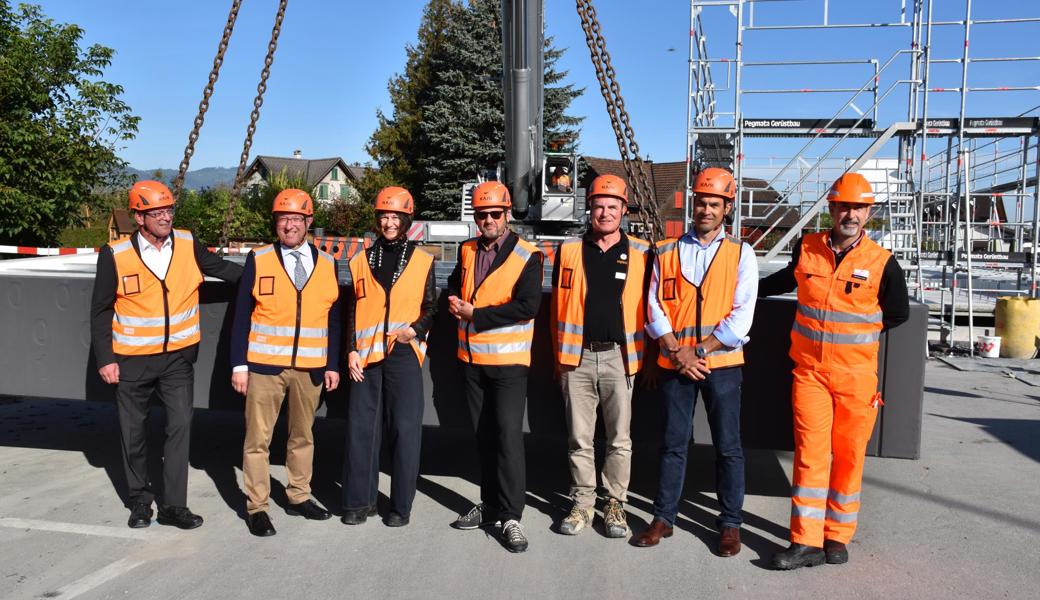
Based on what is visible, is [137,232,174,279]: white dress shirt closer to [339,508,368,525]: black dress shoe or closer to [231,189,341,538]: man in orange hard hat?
[231,189,341,538]: man in orange hard hat

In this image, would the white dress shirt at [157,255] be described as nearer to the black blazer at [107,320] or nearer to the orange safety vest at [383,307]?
the black blazer at [107,320]

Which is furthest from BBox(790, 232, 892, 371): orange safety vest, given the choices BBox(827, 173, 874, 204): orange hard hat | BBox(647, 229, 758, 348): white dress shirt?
BBox(647, 229, 758, 348): white dress shirt

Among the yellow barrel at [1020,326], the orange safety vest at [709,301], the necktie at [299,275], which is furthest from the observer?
the yellow barrel at [1020,326]

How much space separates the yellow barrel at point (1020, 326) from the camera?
37.8 ft

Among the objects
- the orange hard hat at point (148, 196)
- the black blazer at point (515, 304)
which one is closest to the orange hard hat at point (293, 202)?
the orange hard hat at point (148, 196)

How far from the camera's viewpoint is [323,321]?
464 centimetres

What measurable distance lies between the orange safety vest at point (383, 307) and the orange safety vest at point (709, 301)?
4.46ft

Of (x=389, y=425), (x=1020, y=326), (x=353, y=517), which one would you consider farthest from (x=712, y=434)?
(x=1020, y=326)

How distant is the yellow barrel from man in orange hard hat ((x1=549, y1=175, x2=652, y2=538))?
936 centimetres

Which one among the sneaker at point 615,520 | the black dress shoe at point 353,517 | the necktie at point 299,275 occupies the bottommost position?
the black dress shoe at point 353,517

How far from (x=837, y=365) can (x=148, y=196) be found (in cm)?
376

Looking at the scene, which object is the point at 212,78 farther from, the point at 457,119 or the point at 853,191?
the point at 457,119

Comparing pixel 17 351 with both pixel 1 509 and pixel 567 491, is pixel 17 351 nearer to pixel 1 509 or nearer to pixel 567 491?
pixel 1 509

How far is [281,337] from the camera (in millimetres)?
4535
